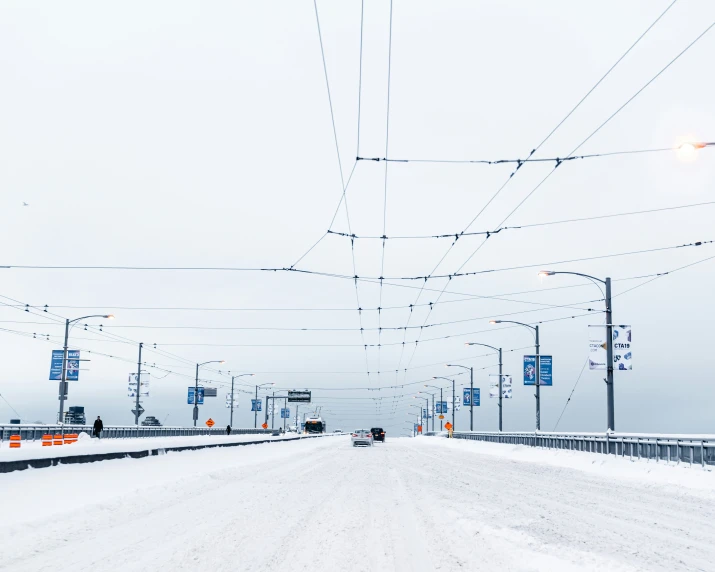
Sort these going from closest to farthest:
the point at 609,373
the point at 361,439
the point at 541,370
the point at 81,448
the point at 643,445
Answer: the point at 81,448
the point at 643,445
the point at 609,373
the point at 541,370
the point at 361,439

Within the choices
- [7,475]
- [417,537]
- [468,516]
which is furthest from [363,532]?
[7,475]

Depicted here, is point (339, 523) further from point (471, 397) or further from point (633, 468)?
point (471, 397)

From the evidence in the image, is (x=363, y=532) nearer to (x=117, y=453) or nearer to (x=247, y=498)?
(x=247, y=498)

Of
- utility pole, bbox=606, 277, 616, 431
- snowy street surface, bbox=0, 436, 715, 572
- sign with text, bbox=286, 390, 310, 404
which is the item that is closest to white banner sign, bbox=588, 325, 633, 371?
utility pole, bbox=606, 277, 616, 431

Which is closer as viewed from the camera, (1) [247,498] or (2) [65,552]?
(2) [65,552]

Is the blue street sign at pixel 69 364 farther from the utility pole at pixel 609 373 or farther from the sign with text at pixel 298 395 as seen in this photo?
the sign with text at pixel 298 395

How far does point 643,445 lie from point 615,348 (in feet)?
18.5

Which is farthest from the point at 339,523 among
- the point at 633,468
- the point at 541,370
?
the point at 541,370

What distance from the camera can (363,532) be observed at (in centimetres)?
1154

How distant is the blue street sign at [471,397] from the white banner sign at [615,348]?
5635cm

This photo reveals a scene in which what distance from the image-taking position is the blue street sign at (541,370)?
5197 centimetres

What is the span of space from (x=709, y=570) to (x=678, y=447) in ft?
66.0

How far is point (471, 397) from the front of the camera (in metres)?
91.6

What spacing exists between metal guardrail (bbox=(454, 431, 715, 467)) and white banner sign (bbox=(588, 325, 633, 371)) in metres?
3.17
